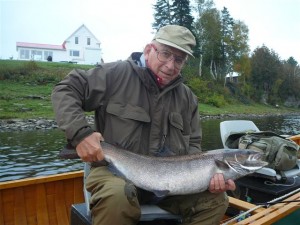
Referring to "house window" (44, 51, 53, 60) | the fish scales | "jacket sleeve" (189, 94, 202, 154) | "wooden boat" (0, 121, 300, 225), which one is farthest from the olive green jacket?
"house window" (44, 51, 53, 60)

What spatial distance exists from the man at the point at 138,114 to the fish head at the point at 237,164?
10 cm

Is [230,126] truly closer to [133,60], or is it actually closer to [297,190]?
[297,190]

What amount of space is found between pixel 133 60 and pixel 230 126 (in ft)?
9.26

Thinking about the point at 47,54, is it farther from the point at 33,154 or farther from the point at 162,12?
the point at 33,154

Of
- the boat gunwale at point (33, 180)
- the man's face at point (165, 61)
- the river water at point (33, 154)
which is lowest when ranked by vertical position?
the river water at point (33, 154)

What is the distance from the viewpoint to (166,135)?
3.51m

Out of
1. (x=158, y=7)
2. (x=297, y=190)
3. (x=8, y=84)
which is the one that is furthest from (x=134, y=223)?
(x=158, y=7)

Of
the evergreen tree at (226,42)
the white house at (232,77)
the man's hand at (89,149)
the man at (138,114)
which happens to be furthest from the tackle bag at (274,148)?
the white house at (232,77)

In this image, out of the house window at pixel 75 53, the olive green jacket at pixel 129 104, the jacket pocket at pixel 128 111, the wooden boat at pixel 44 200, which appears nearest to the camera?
the olive green jacket at pixel 129 104

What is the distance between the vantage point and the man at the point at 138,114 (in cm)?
286

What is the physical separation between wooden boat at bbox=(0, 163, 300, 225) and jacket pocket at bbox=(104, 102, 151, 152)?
1705 millimetres

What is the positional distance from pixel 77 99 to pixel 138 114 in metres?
0.62

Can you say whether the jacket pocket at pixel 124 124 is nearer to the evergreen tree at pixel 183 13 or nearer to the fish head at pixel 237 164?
the fish head at pixel 237 164

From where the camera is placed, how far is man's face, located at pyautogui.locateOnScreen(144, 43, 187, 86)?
3.52 meters
